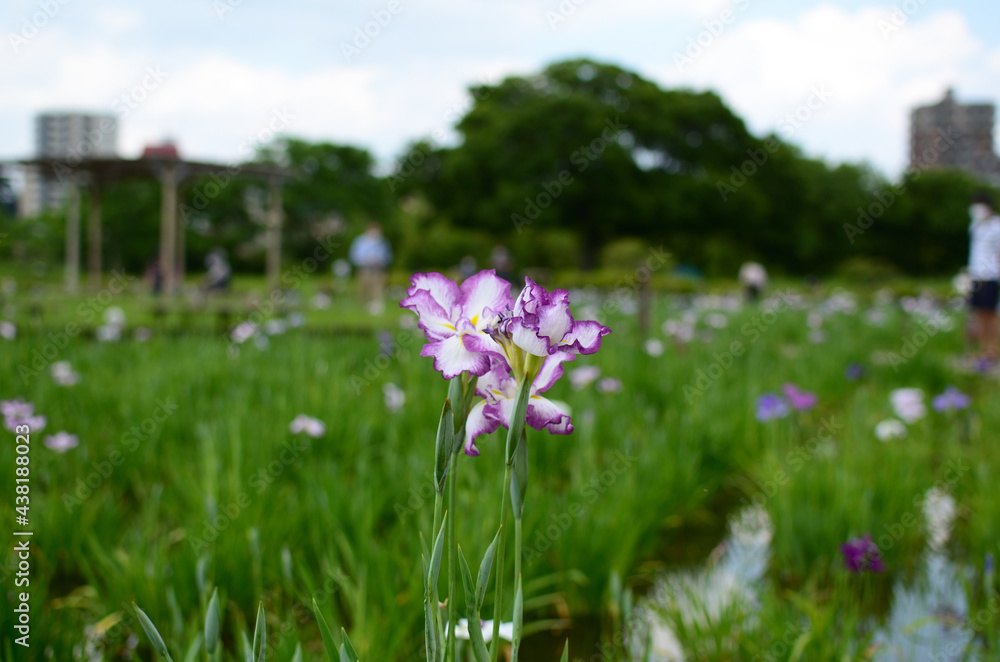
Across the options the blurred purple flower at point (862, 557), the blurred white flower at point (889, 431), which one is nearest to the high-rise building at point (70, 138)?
the blurred white flower at point (889, 431)

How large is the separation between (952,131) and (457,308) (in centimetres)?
2280

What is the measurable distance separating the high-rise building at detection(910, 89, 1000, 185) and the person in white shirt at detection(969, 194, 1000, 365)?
29.9 ft

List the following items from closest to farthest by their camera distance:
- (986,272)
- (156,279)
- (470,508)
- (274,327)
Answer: (470,508) < (274,327) < (986,272) < (156,279)

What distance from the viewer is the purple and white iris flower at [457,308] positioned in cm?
81

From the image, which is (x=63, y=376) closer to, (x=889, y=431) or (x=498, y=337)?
(x=498, y=337)

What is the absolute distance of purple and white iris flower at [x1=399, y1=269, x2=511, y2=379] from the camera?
2.66ft

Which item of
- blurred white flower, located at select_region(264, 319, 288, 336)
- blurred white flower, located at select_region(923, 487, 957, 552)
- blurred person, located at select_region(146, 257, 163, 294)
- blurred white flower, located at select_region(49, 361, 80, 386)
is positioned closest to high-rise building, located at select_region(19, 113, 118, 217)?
blurred person, located at select_region(146, 257, 163, 294)

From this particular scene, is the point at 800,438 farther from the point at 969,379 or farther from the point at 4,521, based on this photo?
the point at 4,521

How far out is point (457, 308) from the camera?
0.84 m

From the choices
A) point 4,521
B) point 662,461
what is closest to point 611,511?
point 662,461

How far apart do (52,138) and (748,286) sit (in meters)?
24.2

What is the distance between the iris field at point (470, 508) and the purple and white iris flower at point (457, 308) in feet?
2.33

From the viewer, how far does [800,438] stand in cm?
392

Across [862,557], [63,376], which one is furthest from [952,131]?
[63,376]
